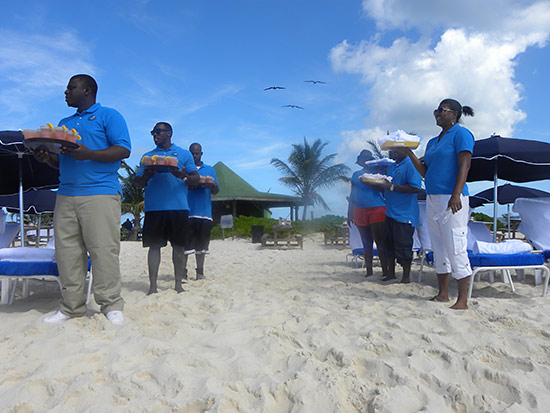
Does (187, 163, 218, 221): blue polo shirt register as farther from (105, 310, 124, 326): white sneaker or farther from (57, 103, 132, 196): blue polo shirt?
(105, 310, 124, 326): white sneaker

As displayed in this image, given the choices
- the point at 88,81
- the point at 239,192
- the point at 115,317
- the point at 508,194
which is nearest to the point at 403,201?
the point at 115,317

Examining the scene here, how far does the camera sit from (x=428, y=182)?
340 cm

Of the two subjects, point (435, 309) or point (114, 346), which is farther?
point (435, 309)

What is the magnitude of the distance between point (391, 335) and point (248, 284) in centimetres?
251

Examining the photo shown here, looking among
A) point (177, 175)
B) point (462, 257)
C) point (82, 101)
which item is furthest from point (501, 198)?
point (82, 101)

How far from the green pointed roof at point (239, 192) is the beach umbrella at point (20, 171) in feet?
51.4

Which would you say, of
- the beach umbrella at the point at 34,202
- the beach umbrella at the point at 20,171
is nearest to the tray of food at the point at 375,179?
the beach umbrella at the point at 20,171

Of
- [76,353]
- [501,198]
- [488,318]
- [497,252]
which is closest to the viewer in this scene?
[76,353]

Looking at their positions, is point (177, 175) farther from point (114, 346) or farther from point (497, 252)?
point (497, 252)

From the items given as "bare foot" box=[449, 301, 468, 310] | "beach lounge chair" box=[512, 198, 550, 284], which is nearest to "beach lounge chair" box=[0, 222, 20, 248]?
"bare foot" box=[449, 301, 468, 310]

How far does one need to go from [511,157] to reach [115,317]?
4.88 metres

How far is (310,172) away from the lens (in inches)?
1064

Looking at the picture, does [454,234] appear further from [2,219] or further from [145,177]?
[2,219]

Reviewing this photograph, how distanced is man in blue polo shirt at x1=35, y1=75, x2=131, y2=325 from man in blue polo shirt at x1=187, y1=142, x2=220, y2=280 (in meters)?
1.59
